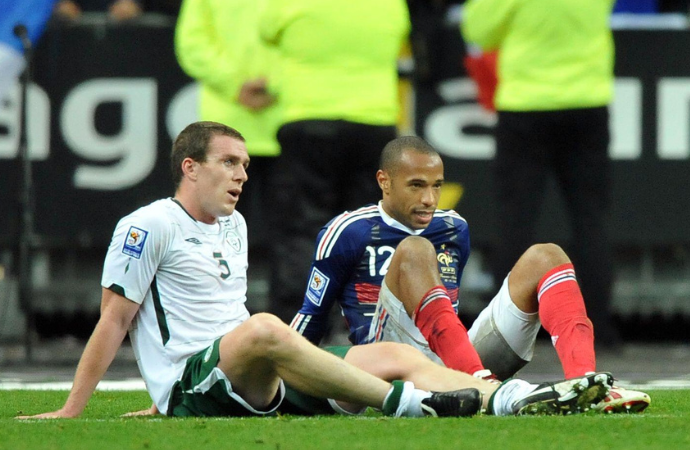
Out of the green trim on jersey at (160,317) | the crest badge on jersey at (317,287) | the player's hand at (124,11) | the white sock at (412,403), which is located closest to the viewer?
the white sock at (412,403)

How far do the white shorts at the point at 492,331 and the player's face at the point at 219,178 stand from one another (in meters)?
0.67

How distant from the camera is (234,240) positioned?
5.00 metres

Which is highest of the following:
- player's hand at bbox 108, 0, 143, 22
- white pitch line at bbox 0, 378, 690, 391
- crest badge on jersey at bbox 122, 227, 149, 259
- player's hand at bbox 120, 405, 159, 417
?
player's hand at bbox 108, 0, 143, 22

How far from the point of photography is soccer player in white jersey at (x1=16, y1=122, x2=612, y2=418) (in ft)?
14.5

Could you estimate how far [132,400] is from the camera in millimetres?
5738

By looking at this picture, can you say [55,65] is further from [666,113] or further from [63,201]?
[666,113]

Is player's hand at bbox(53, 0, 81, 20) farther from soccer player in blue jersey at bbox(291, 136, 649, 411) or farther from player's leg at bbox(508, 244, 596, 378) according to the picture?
player's leg at bbox(508, 244, 596, 378)

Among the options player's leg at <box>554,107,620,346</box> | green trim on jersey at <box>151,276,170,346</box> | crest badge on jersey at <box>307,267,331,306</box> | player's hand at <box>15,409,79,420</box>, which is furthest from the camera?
player's leg at <box>554,107,620,346</box>

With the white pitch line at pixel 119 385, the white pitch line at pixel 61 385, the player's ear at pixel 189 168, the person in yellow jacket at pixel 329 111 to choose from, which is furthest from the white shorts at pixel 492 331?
the person in yellow jacket at pixel 329 111

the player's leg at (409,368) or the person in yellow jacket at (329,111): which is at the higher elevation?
the person in yellow jacket at (329,111)

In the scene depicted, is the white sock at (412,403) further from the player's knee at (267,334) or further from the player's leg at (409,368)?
the player's knee at (267,334)

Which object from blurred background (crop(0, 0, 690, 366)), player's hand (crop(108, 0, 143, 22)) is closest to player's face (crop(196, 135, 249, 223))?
blurred background (crop(0, 0, 690, 366))

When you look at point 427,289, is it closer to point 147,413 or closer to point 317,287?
point 317,287

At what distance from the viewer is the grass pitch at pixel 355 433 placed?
12.9 feet
